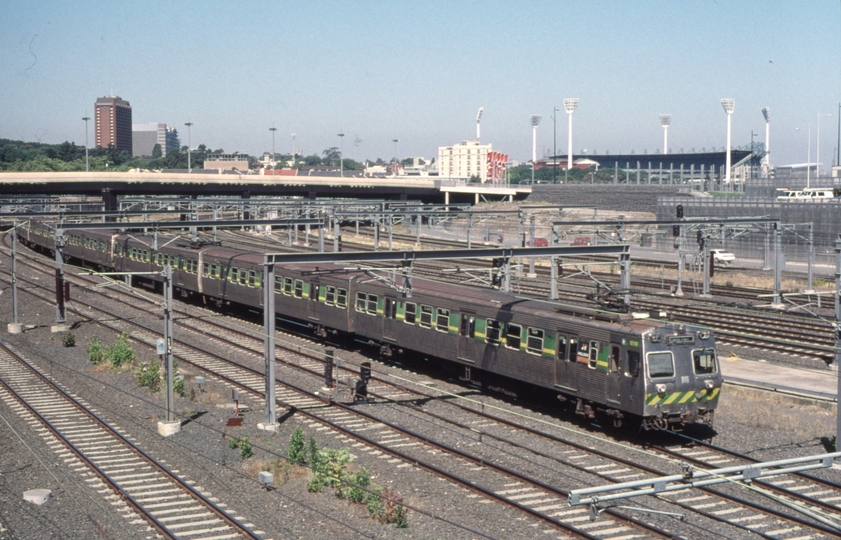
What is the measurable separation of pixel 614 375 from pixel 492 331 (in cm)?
457

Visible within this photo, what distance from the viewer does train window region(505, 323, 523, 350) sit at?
2248 cm

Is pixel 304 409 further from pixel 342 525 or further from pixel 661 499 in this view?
pixel 661 499

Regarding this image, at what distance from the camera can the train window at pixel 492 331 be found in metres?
23.2

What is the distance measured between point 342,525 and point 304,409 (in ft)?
27.8

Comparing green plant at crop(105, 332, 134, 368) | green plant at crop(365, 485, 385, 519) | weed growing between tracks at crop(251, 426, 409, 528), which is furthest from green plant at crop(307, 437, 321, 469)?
green plant at crop(105, 332, 134, 368)

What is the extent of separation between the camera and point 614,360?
1966cm

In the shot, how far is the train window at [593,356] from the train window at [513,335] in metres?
2.52

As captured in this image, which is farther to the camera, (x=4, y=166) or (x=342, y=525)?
(x=4, y=166)

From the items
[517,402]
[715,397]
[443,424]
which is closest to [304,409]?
[443,424]

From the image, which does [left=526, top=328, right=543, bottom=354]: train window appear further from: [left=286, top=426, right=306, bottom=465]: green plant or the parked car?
the parked car

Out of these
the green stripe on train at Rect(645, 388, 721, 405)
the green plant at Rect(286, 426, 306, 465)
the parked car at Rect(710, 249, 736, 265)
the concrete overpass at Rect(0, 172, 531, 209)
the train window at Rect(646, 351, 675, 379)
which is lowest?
the green plant at Rect(286, 426, 306, 465)

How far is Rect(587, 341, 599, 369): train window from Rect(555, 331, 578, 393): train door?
18.1 inches

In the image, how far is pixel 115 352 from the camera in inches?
1149

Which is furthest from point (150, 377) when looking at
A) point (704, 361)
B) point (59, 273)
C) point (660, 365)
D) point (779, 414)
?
point (779, 414)
